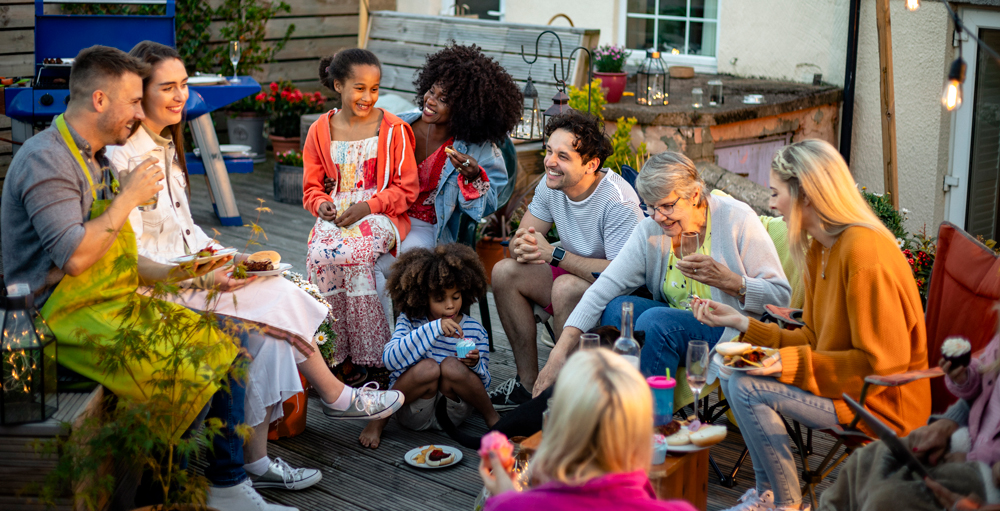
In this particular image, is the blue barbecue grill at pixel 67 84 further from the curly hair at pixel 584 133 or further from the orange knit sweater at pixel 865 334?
the orange knit sweater at pixel 865 334

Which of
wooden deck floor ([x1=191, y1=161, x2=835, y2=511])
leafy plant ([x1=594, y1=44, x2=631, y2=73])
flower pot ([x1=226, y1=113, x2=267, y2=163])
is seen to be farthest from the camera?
flower pot ([x1=226, y1=113, x2=267, y2=163])

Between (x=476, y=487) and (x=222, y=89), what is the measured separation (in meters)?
3.79

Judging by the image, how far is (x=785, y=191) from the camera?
258 centimetres

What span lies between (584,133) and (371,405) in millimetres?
1333

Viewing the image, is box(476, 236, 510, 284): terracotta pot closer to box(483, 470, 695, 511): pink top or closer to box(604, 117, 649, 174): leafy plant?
box(604, 117, 649, 174): leafy plant

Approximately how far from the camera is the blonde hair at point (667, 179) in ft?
9.92

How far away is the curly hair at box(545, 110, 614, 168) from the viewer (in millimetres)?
3496

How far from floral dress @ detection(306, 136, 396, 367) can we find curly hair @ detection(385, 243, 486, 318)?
0.36 meters

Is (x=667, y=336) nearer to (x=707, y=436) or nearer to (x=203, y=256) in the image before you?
(x=707, y=436)

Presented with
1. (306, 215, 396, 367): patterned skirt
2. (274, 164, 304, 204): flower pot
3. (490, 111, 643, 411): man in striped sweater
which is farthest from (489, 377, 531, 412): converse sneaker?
(274, 164, 304, 204): flower pot

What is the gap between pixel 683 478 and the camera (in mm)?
2508

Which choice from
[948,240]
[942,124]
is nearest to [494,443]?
[948,240]

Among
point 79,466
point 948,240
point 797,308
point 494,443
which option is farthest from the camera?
point 797,308

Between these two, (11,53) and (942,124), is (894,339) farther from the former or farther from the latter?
(11,53)
